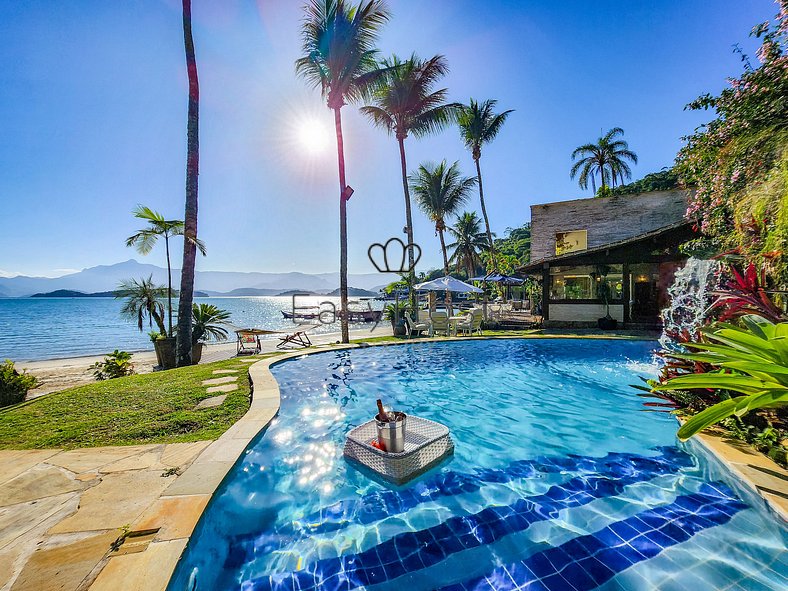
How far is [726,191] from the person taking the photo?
7.12 metres

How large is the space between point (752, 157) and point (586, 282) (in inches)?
327

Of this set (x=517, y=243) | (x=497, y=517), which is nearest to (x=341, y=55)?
(x=497, y=517)

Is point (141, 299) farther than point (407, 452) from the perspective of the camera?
Yes

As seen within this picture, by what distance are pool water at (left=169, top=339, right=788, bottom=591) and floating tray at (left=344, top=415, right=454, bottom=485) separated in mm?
128

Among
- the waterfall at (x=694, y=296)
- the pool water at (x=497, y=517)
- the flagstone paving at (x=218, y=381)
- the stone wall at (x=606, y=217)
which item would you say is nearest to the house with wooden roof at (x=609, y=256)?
the stone wall at (x=606, y=217)

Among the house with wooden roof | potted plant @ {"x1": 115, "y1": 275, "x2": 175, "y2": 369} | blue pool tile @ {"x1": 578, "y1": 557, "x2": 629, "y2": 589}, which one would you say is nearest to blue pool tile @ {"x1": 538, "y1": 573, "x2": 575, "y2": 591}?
blue pool tile @ {"x1": 578, "y1": 557, "x2": 629, "y2": 589}

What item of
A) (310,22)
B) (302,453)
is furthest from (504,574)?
(310,22)

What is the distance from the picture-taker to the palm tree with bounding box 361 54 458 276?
1584 centimetres

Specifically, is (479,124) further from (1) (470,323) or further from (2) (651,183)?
(2) (651,183)

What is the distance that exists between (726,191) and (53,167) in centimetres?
2659

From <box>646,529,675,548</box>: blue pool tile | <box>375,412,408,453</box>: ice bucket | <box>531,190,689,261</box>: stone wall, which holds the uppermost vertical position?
<box>531,190,689,261</box>: stone wall

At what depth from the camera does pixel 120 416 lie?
413cm

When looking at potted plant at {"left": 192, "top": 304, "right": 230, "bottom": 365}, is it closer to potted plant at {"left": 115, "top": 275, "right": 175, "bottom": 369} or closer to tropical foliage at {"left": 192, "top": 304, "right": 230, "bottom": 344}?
tropical foliage at {"left": 192, "top": 304, "right": 230, "bottom": 344}

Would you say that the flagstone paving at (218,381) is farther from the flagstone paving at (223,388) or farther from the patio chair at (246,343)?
the patio chair at (246,343)
